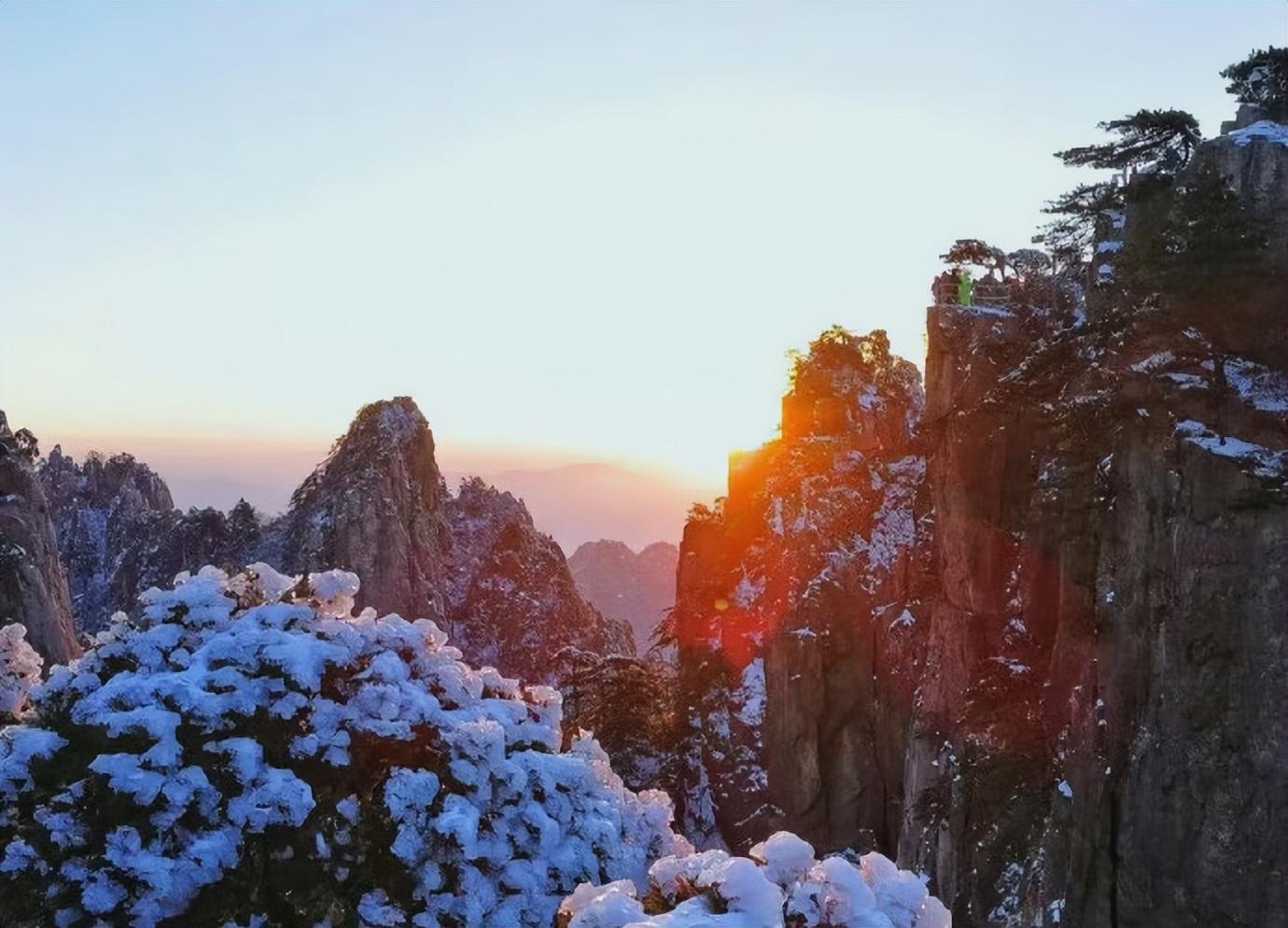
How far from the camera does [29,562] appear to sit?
27.9 meters

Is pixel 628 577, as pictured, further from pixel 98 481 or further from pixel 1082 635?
pixel 1082 635

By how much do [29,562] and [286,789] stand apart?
66.3 ft

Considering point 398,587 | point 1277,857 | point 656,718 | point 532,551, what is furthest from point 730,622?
point 1277,857

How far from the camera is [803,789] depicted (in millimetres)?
36406

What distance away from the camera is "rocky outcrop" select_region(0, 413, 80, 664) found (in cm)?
2731

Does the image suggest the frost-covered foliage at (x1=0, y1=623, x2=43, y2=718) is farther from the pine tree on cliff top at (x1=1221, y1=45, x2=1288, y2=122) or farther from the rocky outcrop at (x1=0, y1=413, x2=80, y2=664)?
the pine tree on cliff top at (x1=1221, y1=45, x2=1288, y2=122)

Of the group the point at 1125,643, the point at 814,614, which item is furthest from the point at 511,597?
the point at 1125,643

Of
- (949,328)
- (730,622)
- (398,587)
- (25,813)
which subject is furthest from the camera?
(398,587)

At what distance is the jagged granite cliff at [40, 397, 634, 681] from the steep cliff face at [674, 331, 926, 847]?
13.3m

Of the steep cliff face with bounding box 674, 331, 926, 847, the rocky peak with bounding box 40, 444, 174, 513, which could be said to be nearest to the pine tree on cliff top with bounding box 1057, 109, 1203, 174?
the steep cliff face with bounding box 674, 331, 926, 847

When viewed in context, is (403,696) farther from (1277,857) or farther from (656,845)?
(1277,857)

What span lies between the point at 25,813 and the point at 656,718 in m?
31.9

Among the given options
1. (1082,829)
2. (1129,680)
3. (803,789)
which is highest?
(1129,680)

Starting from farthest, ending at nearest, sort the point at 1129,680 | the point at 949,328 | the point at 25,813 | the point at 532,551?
the point at 532,551, the point at 949,328, the point at 1129,680, the point at 25,813
